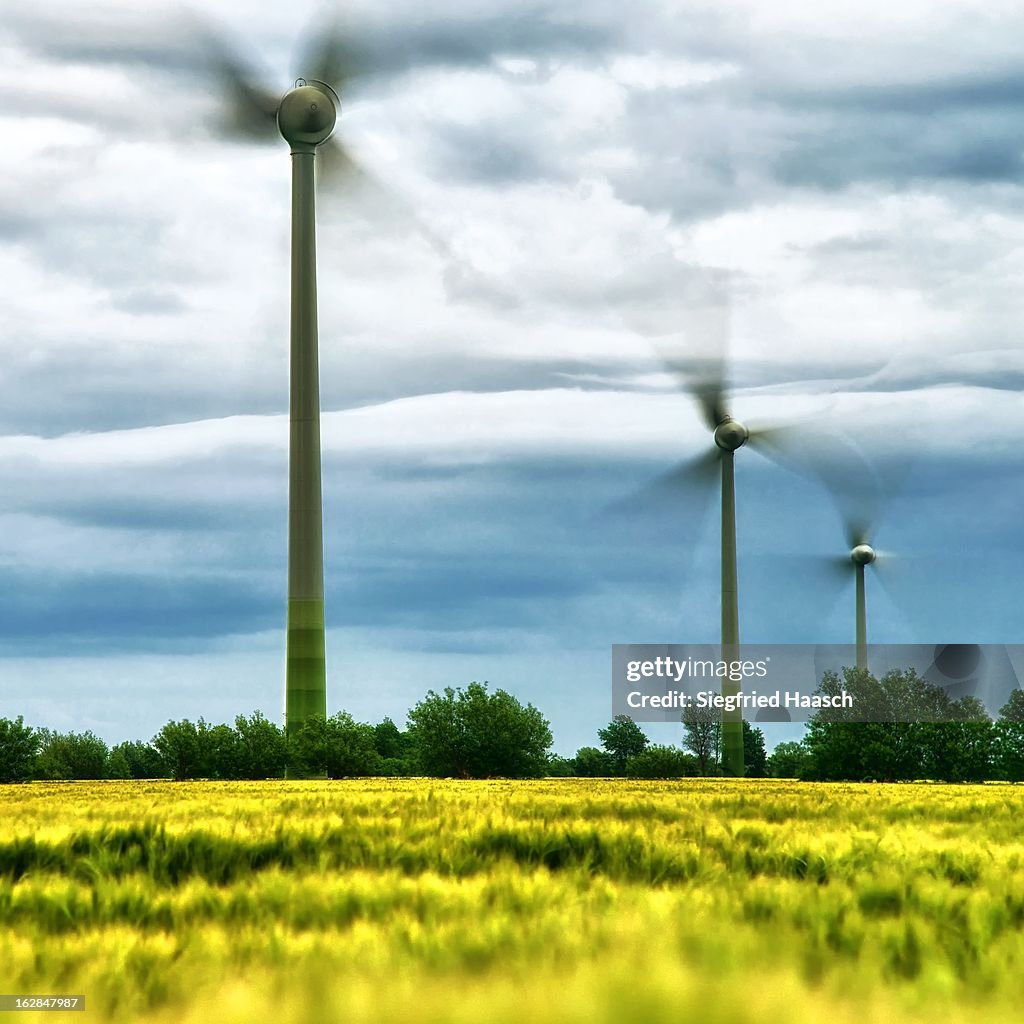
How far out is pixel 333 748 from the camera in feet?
259

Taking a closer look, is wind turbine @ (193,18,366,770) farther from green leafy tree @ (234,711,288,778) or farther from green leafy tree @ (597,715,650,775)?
green leafy tree @ (597,715,650,775)

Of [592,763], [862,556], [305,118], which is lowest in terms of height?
[592,763]

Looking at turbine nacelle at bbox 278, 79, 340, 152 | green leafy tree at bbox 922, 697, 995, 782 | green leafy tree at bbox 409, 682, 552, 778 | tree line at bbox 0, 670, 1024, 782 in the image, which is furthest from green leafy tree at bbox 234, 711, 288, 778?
green leafy tree at bbox 922, 697, 995, 782

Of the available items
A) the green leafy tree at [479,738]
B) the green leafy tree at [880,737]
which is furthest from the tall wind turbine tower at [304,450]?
the green leafy tree at [880,737]

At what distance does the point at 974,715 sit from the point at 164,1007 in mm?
120260

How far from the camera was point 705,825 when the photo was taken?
1220cm

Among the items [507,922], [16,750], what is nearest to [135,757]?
[16,750]

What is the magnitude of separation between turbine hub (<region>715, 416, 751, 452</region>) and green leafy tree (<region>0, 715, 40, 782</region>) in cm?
6591

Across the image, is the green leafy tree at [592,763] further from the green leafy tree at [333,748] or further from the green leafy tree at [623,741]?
the green leafy tree at [333,748]

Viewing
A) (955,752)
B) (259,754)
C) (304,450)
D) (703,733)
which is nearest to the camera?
(304,450)

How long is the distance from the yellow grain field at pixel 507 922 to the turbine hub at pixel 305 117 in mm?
72071

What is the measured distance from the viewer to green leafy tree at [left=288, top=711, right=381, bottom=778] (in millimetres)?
76562

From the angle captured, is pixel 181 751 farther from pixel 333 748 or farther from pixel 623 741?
pixel 623 741

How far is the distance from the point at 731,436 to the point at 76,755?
89871 millimetres
